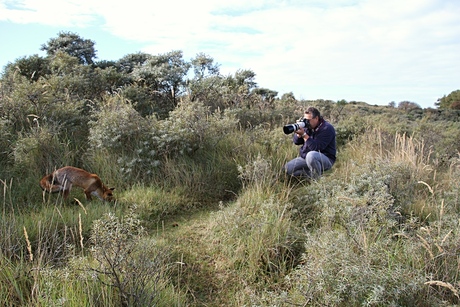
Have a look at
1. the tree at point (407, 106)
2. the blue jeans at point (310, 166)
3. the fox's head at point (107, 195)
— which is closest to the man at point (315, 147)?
the blue jeans at point (310, 166)

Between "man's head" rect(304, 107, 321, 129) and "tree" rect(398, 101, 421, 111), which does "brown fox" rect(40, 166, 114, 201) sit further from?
"tree" rect(398, 101, 421, 111)

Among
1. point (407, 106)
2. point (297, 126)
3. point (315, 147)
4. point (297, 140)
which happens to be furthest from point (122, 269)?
point (407, 106)

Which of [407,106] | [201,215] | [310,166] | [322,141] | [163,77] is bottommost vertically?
[201,215]

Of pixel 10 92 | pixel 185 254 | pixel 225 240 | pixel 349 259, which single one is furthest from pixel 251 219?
pixel 10 92

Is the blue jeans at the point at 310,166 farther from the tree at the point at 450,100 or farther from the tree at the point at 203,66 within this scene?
the tree at the point at 450,100

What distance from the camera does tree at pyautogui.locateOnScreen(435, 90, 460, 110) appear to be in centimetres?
2487

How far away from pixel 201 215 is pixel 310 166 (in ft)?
6.08

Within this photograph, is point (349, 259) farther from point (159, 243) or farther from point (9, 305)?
point (9, 305)

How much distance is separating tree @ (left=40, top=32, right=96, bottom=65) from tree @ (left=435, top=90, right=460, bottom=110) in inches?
969

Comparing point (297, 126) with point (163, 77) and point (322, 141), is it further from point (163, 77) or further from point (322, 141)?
point (163, 77)

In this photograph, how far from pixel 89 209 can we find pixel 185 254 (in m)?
1.45

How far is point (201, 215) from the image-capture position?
178 inches

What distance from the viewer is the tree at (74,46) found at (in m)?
10.8

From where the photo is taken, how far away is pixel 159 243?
11.6 ft
